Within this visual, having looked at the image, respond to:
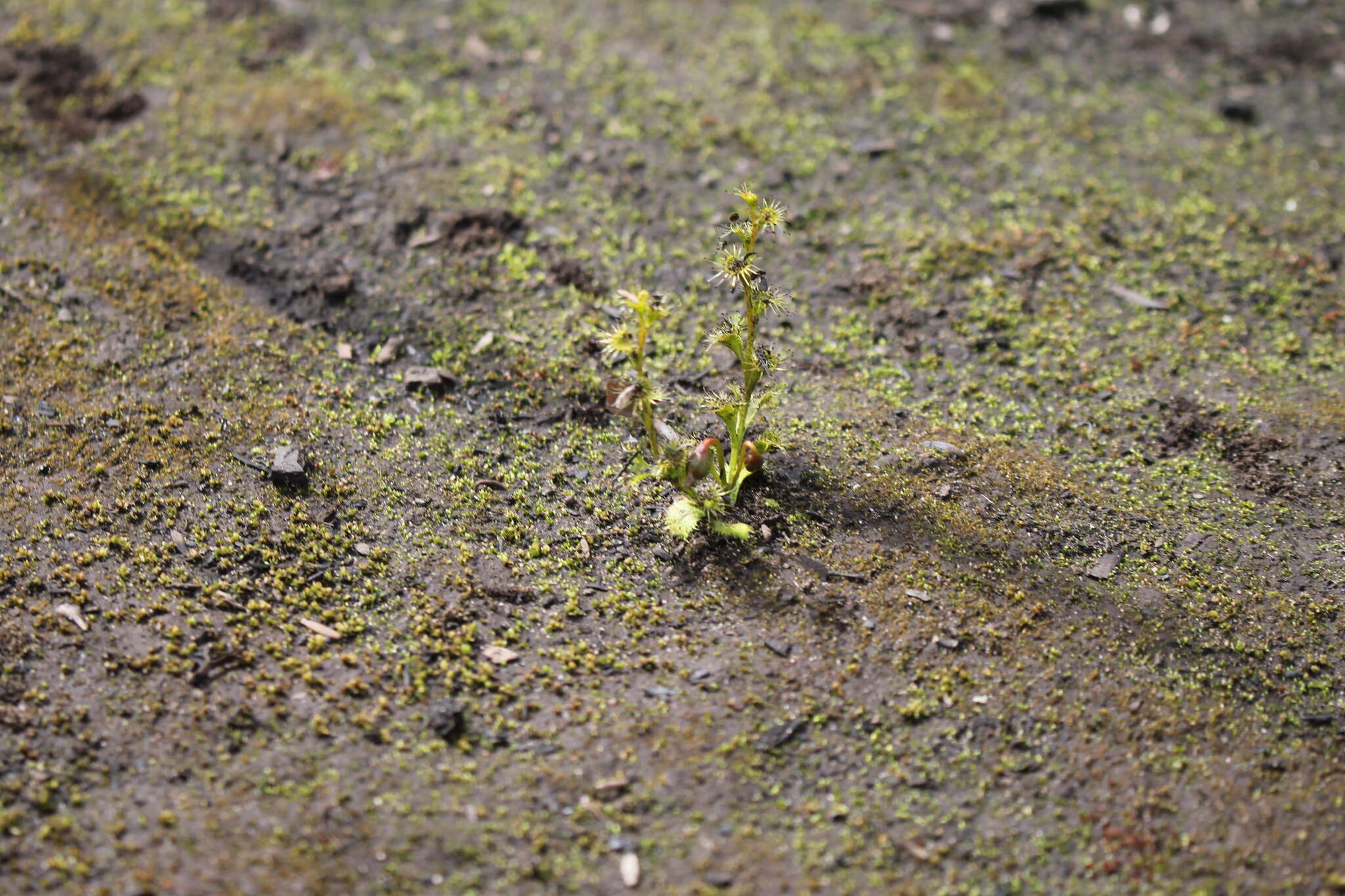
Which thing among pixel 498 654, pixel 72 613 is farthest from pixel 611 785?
pixel 72 613

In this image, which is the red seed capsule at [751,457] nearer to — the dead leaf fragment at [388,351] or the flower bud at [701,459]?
the flower bud at [701,459]

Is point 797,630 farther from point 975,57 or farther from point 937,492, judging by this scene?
point 975,57

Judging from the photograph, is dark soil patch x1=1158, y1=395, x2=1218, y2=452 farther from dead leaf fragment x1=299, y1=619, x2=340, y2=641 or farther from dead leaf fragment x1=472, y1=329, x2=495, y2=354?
dead leaf fragment x1=299, y1=619, x2=340, y2=641

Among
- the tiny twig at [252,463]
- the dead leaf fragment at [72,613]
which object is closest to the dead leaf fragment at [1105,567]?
the tiny twig at [252,463]

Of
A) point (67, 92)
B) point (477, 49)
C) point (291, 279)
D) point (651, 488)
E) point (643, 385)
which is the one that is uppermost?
point (477, 49)

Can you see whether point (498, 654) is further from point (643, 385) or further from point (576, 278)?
point (576, 278)

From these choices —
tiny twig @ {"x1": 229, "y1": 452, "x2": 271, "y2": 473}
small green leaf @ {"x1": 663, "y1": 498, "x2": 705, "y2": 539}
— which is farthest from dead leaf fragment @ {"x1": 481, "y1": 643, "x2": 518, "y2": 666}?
tiny twig @ {"x1": 229, "y1": 452, "x2": 271, "y2": 473}

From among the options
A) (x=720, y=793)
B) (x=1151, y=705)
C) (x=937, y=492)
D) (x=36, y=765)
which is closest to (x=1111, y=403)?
(x=937, y=492)
